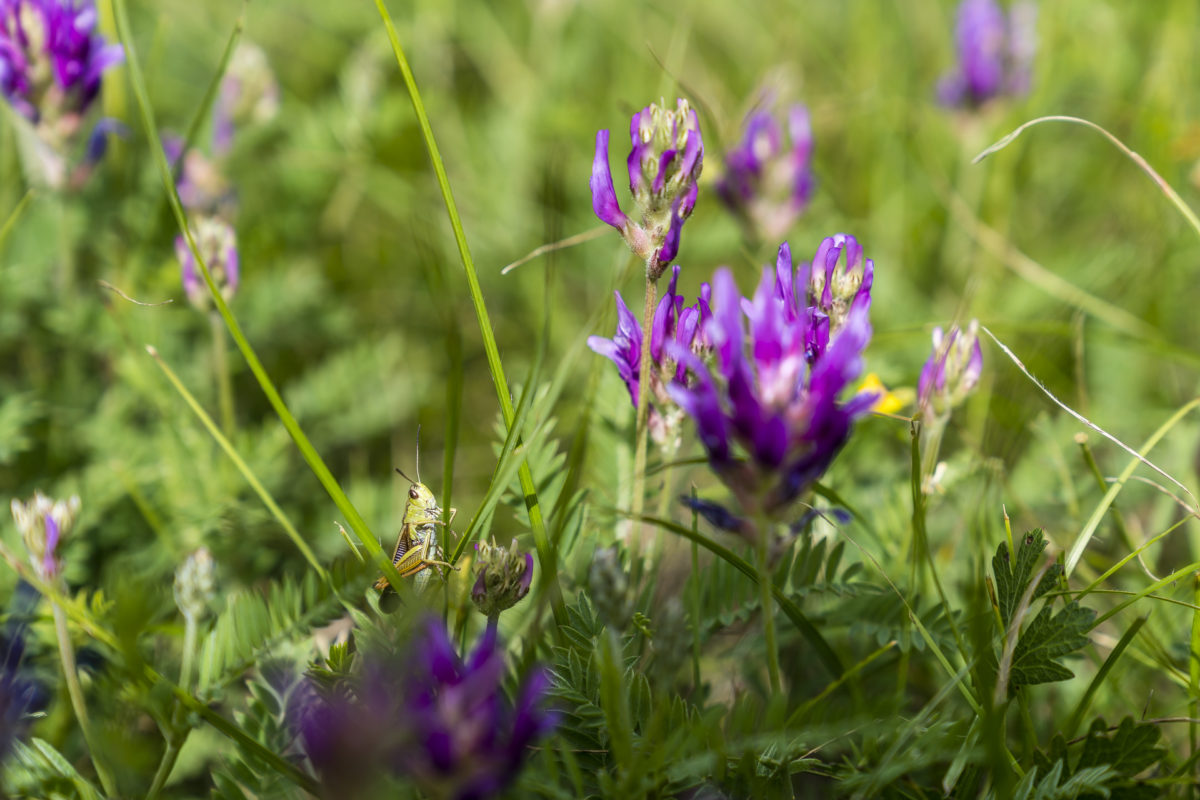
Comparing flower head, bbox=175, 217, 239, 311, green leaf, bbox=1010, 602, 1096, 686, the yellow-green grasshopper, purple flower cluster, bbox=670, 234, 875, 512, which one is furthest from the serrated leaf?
flower head, bbox=175, 217, 239, 311

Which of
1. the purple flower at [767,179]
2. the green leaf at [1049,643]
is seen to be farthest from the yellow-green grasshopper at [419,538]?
the purple flower at [767,179]

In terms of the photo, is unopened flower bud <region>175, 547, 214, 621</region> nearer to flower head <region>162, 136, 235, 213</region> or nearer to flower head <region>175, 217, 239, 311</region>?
flower head <region>175, 217, 239, 311</region>

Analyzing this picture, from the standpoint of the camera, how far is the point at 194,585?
171cm

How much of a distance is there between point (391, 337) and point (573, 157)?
4.19ft

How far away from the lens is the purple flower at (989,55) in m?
3.66

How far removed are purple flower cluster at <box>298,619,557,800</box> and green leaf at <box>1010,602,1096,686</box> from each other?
2.80 ft

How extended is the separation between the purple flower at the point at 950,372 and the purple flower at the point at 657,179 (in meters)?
0.64

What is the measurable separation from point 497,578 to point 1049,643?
0.90 m

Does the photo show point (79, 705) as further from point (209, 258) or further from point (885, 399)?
point (885, 399)

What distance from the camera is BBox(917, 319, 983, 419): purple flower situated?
6.27 feet

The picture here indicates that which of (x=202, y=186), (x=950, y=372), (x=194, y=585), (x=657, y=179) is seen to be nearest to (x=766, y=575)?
(x=657, y=179)

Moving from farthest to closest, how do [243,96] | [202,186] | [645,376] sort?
1. [243,96]
2. [202,186]
3. [645,376]

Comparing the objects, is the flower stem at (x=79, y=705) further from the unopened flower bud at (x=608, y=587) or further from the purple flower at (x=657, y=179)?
the purple flower at (x=657, y=179)

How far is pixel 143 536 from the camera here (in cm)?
240
